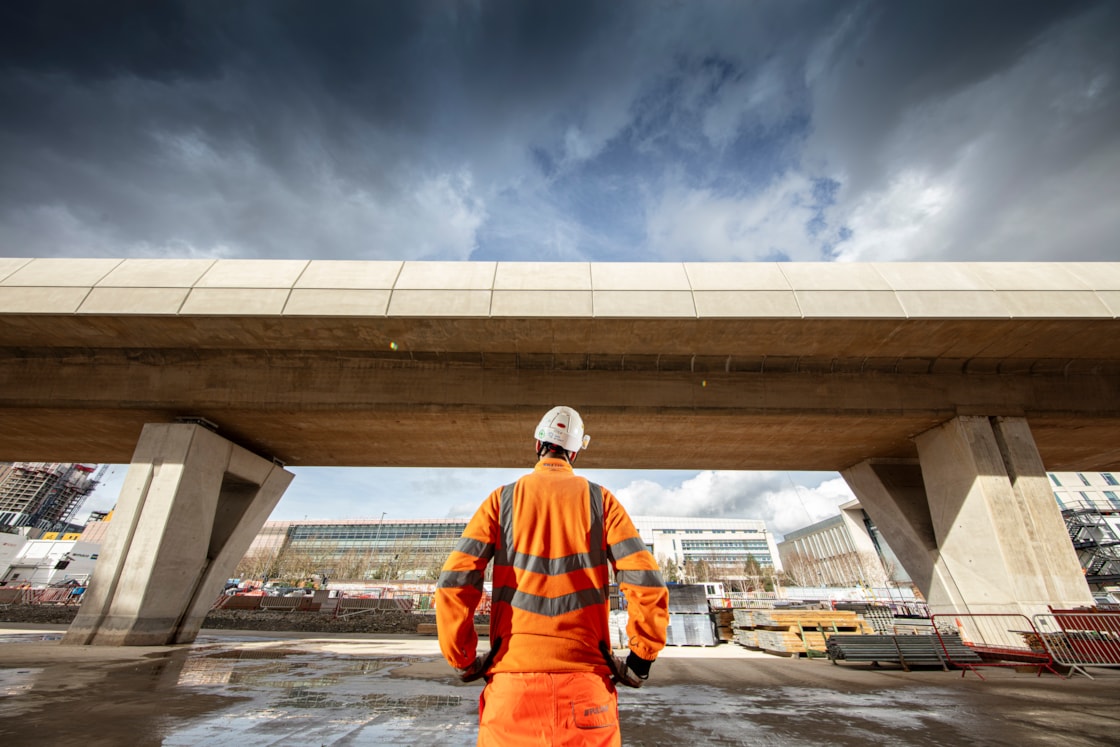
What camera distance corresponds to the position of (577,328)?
37.9ft

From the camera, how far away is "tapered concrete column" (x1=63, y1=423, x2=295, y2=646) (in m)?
11.8

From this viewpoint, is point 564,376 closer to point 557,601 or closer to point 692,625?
point 692,625

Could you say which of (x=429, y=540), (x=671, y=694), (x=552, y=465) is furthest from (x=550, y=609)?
(x=429, y=540)

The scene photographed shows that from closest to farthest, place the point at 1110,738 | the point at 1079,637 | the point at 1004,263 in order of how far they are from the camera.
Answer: the point at 1110,738 < the point at 1079,637 < the point at 1004,263

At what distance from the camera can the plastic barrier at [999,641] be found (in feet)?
33.6

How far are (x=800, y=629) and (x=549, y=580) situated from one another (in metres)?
14.5

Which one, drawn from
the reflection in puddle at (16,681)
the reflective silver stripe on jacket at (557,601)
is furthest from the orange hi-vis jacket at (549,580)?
the reflection in puddle at (16,681)

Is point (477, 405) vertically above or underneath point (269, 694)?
above

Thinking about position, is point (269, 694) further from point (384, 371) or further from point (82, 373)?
point (82, 373)

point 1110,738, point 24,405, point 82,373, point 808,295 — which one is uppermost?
point 808,295

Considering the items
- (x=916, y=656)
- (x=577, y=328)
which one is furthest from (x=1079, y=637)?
(x=577, y=328)

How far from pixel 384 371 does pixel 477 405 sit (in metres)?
2.66

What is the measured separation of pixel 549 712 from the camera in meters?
1.83

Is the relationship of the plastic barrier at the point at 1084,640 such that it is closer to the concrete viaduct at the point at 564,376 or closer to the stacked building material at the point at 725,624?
the concrete viaduct at the point at 564,376
